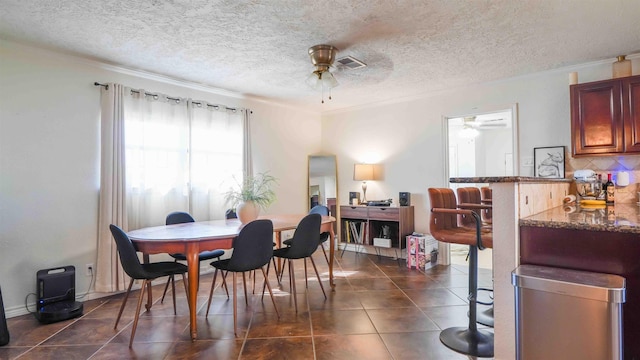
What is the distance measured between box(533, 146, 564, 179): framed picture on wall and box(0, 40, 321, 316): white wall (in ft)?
15.0

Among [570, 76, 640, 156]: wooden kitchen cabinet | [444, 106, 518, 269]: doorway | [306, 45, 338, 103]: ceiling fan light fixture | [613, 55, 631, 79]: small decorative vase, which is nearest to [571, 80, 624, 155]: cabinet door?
[570, 76, 640, 156]: wooden kitchen cabinet

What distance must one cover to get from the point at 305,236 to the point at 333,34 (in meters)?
1.76

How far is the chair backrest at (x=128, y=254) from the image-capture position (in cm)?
223

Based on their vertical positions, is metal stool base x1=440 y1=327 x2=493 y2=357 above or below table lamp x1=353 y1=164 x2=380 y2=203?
below

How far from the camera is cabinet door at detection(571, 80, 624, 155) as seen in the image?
2.91m

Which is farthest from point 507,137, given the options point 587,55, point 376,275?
point 376,275

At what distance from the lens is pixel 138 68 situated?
3.47 meters

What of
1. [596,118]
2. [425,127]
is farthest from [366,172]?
[596,118]

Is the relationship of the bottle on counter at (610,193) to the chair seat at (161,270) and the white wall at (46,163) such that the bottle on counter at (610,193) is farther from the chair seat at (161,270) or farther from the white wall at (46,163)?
the white wall at (46,163)

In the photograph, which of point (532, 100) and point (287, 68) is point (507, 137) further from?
point (287, 68)

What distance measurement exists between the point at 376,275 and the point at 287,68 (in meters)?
2.64

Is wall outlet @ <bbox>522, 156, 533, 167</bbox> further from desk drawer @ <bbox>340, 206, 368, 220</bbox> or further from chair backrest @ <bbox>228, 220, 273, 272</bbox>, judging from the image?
chair backrest @ <bbox>228, 220, 273, 272</bbox>

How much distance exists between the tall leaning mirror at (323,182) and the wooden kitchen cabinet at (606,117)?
3.31 metres

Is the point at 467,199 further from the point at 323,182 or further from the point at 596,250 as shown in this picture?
the point at 323,182
